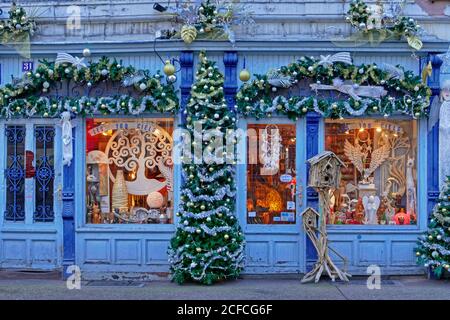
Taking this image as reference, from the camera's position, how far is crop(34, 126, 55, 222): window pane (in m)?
11.5

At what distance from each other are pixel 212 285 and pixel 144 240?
1.44m

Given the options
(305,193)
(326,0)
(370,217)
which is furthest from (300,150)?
(326,0)

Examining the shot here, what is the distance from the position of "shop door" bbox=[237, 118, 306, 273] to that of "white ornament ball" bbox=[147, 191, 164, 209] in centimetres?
126

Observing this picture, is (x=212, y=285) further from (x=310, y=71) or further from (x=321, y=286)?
(x=310, y=71)

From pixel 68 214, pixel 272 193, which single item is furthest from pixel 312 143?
→ pixel 68 214

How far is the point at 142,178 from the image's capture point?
11.5 metres

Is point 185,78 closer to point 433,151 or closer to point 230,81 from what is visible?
point 230,81

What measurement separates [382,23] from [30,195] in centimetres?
617

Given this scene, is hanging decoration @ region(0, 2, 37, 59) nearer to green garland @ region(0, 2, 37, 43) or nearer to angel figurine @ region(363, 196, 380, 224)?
green garland @ region(0, 2, 37, 43)

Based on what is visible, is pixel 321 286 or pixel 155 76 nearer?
pixel 321 286

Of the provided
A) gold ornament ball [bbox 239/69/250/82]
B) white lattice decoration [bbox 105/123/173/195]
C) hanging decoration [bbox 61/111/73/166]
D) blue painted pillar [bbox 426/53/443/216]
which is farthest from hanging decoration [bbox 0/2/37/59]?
blue painted pillar [bbox 426/53/443/216]

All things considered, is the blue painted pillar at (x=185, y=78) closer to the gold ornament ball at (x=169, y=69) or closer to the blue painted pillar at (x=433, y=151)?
the gold ornament ball at (x=169, y=69)

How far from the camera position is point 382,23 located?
437 inches

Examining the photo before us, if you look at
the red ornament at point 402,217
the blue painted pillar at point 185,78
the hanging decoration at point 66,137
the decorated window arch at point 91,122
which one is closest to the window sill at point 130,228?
the decorated window arch at point 91,122
